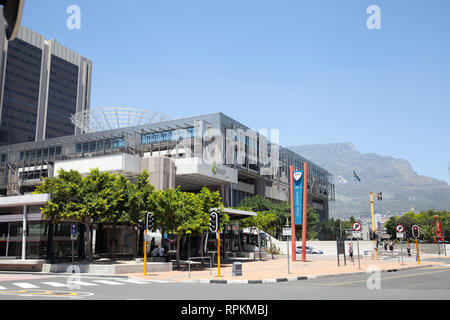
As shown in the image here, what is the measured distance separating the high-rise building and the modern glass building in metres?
55.8

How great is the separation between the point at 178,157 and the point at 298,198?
32250mm

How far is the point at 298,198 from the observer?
4172 cm

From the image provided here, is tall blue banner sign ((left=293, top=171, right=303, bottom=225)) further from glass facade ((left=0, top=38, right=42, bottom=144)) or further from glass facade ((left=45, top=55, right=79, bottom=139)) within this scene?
glass facade ((left=45, top=55, right=79, bottom=139))

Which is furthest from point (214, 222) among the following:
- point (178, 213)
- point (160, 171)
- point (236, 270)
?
point (160, 171)

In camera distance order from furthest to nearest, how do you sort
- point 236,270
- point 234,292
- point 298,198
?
point 298,198, point 236,270, point 234,292

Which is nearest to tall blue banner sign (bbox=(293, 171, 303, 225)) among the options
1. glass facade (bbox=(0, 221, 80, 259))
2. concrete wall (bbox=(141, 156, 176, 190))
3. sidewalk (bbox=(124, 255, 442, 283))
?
sidewalk (bbox=(124, 255, 442, 283))

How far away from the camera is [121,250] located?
42.2 meters

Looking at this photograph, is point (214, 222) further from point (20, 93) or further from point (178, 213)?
point (20, 93)

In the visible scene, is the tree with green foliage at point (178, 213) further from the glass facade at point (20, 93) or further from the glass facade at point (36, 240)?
the glass facade at point (20, 93)

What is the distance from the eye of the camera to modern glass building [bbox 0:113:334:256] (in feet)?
178

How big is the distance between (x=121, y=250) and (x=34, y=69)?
124899mm

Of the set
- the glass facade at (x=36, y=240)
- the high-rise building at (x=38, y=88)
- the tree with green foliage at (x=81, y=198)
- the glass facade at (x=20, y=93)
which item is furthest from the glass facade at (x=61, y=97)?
the tree with green foliage at (x=81, y=198)
